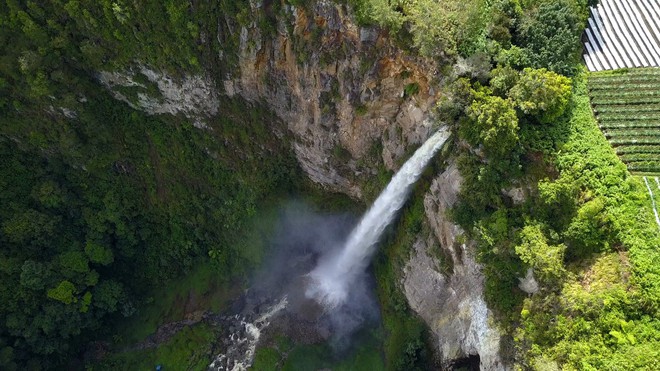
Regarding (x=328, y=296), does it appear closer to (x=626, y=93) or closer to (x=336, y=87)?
(x=336, y=87)

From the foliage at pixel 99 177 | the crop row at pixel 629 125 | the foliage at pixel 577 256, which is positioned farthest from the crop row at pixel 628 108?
the foliage at pixel 99 177

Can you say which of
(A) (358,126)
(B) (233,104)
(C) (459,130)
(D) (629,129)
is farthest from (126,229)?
Answer: (D) (629,129)

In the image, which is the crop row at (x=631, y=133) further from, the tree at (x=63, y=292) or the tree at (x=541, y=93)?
the tree at (x=63, y=292)

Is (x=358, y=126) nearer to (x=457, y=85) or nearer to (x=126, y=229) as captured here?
(x=457, y=85)

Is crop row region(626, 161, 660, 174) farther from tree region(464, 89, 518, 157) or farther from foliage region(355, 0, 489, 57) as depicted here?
foliage region(355, 0, 489, 57)

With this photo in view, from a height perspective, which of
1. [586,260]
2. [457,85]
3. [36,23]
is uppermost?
[36,23]

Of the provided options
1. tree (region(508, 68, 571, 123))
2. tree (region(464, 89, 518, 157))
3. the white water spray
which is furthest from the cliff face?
tree (region(508, 68, 571, 123))
